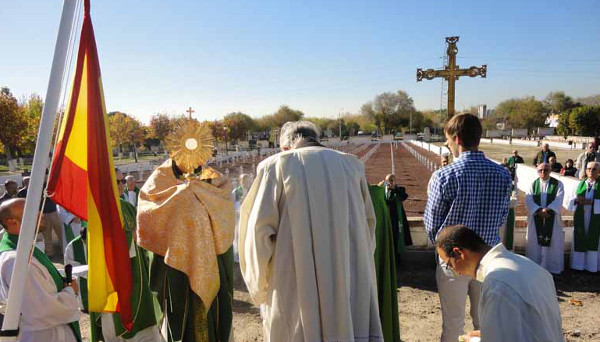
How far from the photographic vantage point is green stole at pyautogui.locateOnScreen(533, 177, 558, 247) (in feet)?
20.1

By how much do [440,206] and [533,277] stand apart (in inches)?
48.8

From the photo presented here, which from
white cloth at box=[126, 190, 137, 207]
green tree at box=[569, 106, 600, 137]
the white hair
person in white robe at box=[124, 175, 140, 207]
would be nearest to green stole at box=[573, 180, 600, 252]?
the white hair

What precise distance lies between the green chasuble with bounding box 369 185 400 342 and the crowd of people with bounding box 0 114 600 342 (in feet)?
0.04

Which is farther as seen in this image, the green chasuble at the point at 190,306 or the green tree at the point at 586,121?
the green tree at the point at 586,121

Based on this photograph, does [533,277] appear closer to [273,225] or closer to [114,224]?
[273,225]

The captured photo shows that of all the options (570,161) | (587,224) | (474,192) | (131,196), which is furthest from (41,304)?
(570,161)

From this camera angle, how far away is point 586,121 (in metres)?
52.1

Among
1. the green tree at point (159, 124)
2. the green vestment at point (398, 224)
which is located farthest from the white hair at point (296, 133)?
the green tree at point (159, 124)

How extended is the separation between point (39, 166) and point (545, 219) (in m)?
6.78

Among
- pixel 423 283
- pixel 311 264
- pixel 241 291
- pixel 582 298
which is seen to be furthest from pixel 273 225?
pixel 582 298

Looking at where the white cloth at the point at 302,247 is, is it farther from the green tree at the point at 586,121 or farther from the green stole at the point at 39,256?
the green tree at the point at 586,121

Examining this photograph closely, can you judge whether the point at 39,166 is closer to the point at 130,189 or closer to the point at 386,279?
the point at 386,279

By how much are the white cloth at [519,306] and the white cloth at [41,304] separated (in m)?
2.71

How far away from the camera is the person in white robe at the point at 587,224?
5.98 metres
